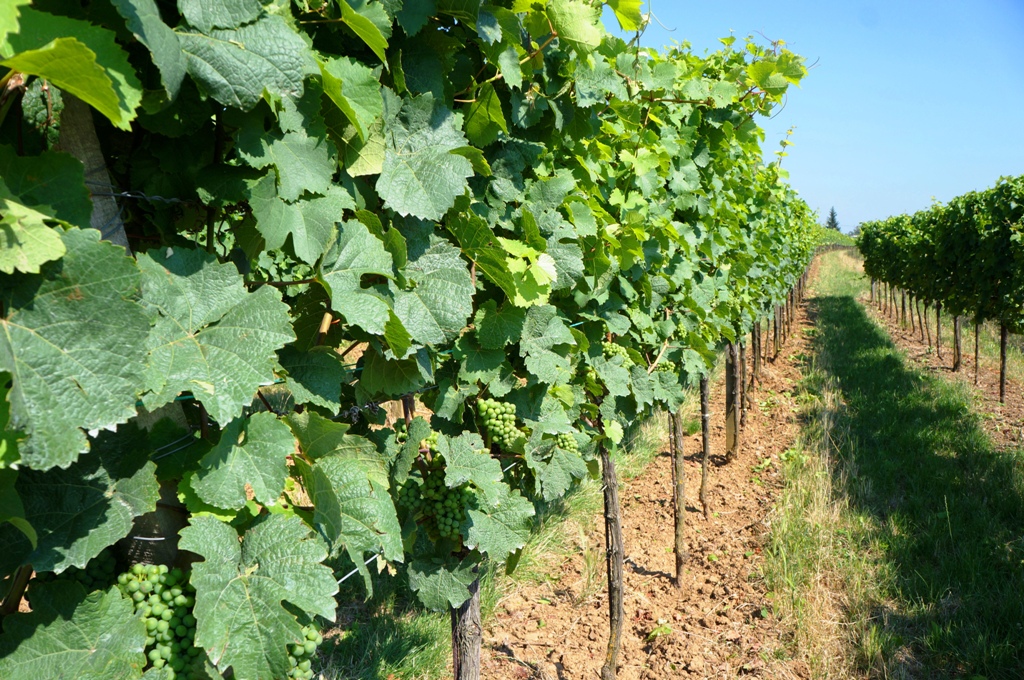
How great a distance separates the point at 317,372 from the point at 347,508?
27 centimetres

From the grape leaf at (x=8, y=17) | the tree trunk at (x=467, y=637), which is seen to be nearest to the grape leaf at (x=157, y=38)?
the grape leaf at (x=8, y=17)

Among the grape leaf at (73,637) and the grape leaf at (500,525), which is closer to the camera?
the grape leaf at (73,637)

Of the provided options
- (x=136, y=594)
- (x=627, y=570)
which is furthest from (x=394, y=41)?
(x=627, y=570)

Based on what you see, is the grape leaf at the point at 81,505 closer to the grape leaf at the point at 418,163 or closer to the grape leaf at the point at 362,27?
the grape leaf at the point at 418,163

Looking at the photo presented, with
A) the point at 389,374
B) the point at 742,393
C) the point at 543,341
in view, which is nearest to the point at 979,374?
the point at 742,393

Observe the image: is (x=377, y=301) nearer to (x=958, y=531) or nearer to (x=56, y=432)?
(x=56, y=432)

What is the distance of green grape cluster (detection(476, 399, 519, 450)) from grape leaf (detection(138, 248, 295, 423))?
38.6 inches

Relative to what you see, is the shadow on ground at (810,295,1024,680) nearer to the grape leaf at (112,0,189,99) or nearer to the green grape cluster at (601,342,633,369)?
the green grape cluster at (601,342,633,369)

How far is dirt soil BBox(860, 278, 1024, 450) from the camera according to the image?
336 inches

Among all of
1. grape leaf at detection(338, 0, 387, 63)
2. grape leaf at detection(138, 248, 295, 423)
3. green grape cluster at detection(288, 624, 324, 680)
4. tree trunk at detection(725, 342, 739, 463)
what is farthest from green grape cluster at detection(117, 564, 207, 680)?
tree trunk at detection(725, 342, 739, 463)

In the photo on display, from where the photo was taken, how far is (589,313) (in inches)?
116

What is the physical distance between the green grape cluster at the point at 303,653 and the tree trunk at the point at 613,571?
2.52 meters

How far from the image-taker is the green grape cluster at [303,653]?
1098 mm

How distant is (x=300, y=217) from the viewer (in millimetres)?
1233
